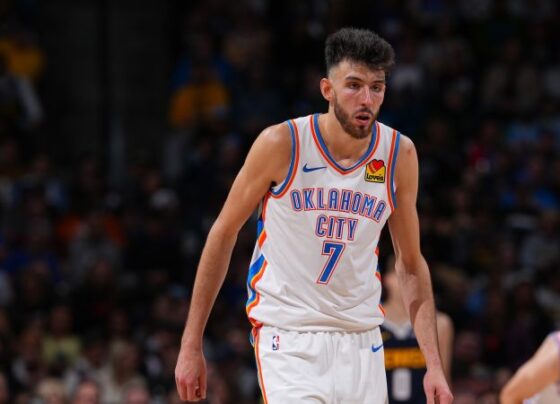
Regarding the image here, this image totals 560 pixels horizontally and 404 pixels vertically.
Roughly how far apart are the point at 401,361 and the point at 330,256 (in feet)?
8.03

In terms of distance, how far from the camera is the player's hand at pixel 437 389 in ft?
16.5

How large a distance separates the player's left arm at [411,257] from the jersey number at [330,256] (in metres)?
0.42

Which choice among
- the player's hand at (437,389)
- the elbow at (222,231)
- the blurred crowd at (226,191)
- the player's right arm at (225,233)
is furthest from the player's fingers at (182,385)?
the blurred crowd at (226,191)

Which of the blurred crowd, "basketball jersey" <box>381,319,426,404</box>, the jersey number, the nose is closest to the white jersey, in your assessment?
the jersey number

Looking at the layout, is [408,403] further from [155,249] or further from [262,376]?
[155,249]

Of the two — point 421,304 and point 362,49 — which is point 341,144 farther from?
point 421,304

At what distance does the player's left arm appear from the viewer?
5.29 m

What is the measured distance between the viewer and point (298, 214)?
5.15 m

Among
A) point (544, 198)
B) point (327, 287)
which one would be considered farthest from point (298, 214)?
point (544, 198)

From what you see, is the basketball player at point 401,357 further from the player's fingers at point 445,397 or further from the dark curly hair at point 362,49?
the dark curly hair at point 362,49

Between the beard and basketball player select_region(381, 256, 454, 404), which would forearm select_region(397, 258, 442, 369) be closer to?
the beard

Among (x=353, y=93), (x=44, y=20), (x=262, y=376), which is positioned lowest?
(x=262, y=376)

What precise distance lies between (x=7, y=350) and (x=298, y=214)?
5987 mm

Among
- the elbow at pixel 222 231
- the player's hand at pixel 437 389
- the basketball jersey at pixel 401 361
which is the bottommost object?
the basketball jersey at pixel 401 361
